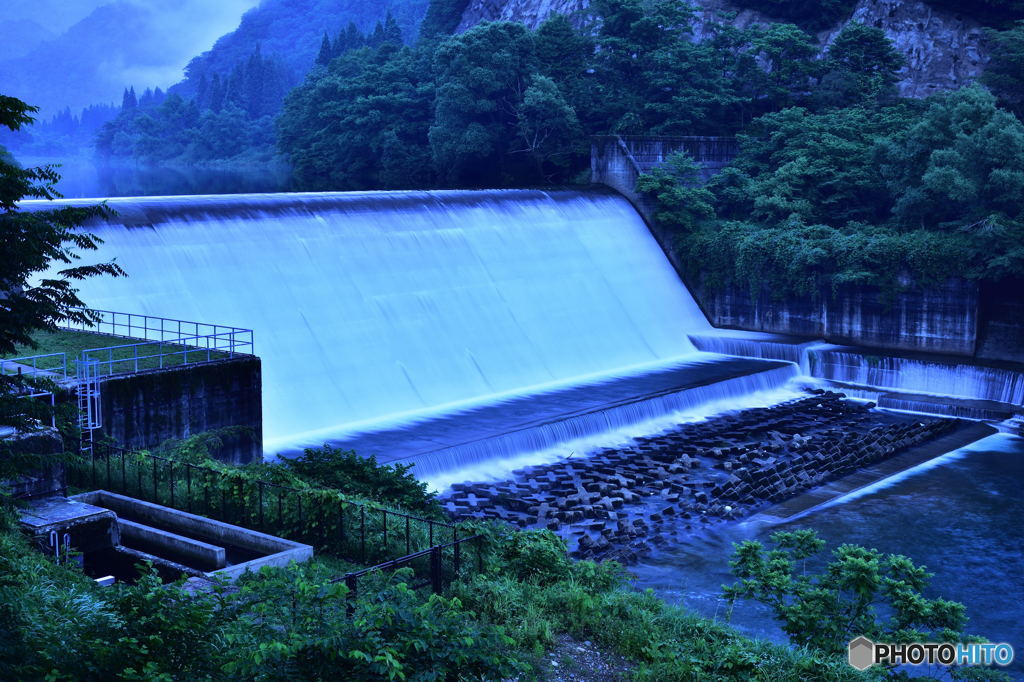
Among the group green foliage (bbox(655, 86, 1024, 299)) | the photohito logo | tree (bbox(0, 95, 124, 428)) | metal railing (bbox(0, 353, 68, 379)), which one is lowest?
the photohito logo

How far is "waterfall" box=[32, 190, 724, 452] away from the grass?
7.61 feet

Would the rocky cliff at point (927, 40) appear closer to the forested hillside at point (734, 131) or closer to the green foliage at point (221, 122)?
the forested hillside at point (734, 131)

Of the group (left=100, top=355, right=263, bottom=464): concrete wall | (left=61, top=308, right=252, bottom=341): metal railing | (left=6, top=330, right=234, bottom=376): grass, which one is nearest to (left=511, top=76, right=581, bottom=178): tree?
(left=61, top=308, right=252, bottom=341): metal railing

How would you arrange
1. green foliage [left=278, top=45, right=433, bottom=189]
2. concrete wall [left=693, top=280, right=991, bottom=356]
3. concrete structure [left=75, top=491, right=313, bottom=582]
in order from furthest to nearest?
green foliage [left=278, top=45, right=433, bottom=189], concrete wall [left=693, top=280, right=991, bottom=356], concrete structure [left=75, top=491, right=313, bottom=582]

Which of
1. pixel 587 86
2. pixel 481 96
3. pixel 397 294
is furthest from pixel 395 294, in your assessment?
pixel 587 86

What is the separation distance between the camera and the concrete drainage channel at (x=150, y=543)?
1241 centimetres

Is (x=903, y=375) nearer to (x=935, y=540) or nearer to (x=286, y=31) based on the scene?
(x=935, y=540)

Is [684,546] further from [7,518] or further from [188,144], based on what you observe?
[188,144]

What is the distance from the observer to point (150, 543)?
1355 cm

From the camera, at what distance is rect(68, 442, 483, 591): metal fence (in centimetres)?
1255

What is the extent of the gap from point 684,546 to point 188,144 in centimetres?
10119

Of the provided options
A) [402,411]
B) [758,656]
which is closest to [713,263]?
[402,411]

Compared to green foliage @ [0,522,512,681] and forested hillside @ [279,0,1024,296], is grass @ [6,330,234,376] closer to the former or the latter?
green foliage @ [0,522,512,681]

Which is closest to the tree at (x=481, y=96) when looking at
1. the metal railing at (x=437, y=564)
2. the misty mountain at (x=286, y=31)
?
the metal railing at (x=437, y=564)
